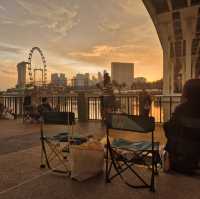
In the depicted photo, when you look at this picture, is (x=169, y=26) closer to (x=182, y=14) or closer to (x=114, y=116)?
(x=182, y=14)

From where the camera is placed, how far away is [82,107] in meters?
9.00

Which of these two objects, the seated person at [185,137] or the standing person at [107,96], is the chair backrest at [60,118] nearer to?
the seated person at [185,137]

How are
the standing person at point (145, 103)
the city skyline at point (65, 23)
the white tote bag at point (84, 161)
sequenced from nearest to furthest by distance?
the white tote bag at point (84, 161) < the standing person at point (145, 103) < the city skyline at point (65, 23)

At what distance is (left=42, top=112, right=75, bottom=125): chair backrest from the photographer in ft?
11.1

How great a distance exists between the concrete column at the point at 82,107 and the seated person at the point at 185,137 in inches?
224

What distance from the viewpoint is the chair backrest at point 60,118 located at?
3.39 metres

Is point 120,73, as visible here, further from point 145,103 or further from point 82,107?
point 145,103

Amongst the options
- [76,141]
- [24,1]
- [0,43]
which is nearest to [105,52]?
[0,43]

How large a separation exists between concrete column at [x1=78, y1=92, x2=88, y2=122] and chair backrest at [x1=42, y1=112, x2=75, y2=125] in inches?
209

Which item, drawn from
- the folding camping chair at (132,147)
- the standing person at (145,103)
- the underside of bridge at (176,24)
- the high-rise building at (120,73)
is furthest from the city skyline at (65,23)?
the folding camping chair at (132,147)

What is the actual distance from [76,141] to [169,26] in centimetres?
2726

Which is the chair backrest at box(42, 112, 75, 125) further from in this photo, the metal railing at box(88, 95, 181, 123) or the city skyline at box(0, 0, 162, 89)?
the city skyline at box(0, 0, 162, 89)

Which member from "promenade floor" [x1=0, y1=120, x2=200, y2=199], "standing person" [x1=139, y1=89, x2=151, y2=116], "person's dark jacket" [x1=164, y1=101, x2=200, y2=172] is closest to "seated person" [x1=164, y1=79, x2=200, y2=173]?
"person's dark jacket" [x1=164, y1=101, x2=200, y2=172]

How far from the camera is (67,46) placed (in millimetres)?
15297
